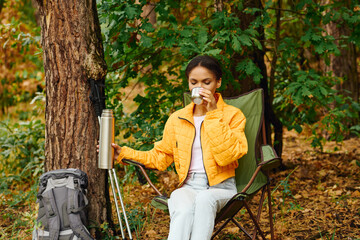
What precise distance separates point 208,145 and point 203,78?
1.34ft

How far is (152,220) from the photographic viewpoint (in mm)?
3064

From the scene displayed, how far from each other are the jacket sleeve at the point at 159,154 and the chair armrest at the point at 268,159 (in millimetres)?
592

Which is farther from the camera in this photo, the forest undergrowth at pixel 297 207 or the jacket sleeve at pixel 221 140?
the forest undergrowth at pixel 297 207

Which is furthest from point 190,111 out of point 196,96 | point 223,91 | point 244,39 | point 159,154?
point 223,91

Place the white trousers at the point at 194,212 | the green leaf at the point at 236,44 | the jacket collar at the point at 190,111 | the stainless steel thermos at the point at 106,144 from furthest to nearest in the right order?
the green leaf at the point at 236,44, the jacket collar at the point at 190,111, the stainless steel thermos at the point at 106,144, the white trousers at the point at 194,212

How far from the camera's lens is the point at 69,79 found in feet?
7.82

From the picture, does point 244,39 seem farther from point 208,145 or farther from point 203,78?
point 208,145

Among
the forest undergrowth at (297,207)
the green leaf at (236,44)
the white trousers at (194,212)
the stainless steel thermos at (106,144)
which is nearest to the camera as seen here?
the white trousers at (194,212)

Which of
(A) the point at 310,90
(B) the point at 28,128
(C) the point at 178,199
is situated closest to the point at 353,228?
(A) the point at 310,90

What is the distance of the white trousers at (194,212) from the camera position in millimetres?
1969

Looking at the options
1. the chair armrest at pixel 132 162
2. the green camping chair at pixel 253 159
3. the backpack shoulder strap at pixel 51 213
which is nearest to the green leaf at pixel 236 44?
the green camping chair at pixel 253 159

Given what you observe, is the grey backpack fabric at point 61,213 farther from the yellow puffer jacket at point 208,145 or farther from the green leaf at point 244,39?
the green leaf at point 244,39

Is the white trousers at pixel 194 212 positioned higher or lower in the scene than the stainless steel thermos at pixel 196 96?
lower

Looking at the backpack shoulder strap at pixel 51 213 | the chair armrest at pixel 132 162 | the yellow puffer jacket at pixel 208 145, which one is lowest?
the backpack shoulder strap at pixel 51 213
